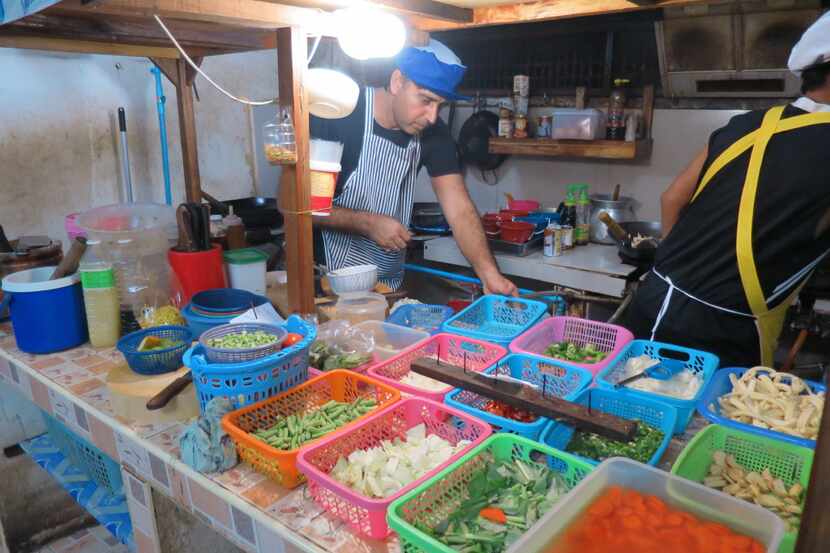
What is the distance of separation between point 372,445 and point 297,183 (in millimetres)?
1073

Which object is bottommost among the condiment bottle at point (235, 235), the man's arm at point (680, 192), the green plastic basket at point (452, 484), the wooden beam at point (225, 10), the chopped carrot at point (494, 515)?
the chopped carrot at point (494, 515)

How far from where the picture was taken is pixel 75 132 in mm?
4133

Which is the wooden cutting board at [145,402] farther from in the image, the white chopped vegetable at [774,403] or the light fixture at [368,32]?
the white chopped vegetable at [774,403]

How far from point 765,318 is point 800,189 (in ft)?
1.77

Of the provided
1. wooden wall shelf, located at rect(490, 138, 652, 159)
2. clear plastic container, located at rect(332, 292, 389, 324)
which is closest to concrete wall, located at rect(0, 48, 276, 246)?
wooden wall shelf, located at rect(490, 138, 652, 159)

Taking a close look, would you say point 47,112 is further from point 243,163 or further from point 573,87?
point 573,87

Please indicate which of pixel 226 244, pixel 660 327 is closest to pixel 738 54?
pixel 660 327

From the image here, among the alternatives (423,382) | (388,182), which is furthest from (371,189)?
(423,382)

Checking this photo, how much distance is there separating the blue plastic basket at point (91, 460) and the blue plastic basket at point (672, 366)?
1.78 meters

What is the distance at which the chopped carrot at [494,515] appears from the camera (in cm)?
122

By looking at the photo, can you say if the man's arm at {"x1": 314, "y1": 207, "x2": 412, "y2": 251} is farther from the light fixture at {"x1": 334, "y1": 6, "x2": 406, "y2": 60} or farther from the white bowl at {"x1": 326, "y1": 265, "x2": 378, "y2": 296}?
the light fixture at {"x1": 334, "y1": 6, "x2": 406, "y2": 60}

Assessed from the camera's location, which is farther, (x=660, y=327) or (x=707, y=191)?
(x=660, y=327)

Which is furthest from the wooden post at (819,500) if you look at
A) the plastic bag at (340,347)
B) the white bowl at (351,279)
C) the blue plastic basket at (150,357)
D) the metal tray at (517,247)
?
the metal tray at (517,247)

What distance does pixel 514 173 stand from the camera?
5.10m
